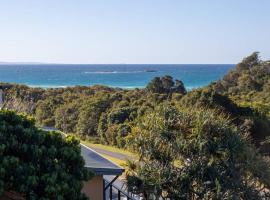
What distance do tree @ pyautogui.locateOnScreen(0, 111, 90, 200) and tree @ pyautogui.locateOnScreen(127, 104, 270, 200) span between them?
2980 millimetres

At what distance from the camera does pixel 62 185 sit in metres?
6.21

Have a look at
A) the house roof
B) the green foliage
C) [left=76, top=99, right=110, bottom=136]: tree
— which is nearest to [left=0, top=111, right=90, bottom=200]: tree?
the house roof

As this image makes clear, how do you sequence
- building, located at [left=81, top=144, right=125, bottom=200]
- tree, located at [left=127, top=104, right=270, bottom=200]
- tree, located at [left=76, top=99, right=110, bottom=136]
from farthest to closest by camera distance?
tree, located at [left=76, top=99, right=110, bottom=136] < tree, located at [left=127, top=104, right=270, bottom=200] < building, located at [left=81, top=144, right=125, bottom=200]

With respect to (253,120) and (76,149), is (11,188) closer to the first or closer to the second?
(76,149)

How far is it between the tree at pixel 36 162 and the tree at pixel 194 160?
9.78 ft

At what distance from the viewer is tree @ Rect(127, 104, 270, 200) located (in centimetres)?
949

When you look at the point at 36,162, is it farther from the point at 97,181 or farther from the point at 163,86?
the point at 163,86

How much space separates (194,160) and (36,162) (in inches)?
168

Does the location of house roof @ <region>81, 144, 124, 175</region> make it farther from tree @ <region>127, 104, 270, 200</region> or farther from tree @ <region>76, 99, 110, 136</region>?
tree @ <region>76, 99, 110, 136</region>

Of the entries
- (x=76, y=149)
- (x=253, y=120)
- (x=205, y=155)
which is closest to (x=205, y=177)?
(x=205, y=155)

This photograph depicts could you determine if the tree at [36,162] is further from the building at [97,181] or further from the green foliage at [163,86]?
the green foliage at [163,86]

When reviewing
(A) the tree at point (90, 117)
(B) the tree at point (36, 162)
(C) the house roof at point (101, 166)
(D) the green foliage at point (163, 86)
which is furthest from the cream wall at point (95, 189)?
(D) the green foliage at point (163, 86)

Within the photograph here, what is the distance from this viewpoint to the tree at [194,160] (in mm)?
9492

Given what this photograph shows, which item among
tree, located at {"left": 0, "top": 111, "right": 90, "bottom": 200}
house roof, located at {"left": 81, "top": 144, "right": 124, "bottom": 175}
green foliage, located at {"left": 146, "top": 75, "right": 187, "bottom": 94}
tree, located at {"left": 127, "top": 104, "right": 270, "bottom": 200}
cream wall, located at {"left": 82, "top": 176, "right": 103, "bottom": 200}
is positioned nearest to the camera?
tree, located at {"left": 0, "top": 111, "right": 90, "bottom": 200}
